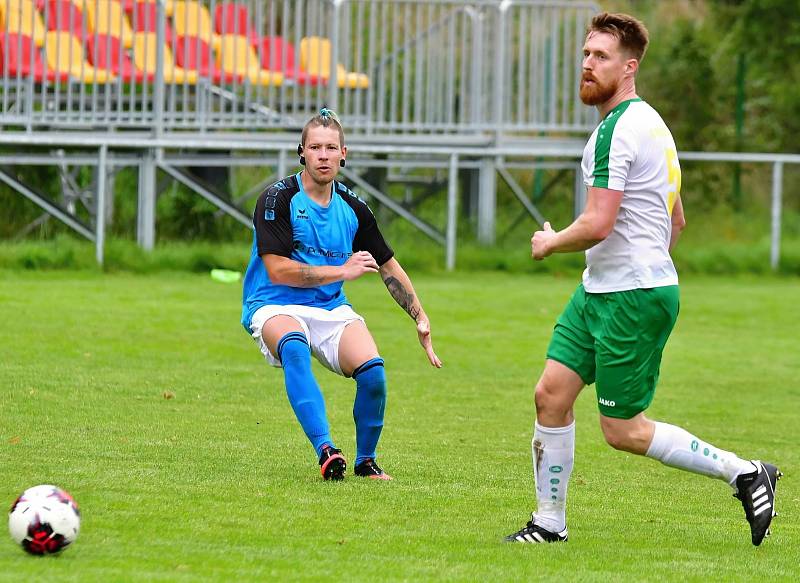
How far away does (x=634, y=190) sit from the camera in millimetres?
6035

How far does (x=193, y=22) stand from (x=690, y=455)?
14.6m

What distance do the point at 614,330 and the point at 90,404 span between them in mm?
4565

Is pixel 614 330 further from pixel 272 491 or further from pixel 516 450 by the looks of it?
pixel 516 450

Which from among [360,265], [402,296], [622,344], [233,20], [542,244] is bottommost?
[402,296]

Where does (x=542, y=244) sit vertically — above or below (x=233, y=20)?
below

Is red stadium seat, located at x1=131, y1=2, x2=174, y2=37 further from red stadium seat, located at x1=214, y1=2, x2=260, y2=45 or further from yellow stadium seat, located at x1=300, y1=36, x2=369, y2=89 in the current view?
yellow stadium seat, located at x1=300, y1=36, x2=369, y2=89

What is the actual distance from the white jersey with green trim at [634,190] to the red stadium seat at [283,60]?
1323 cm

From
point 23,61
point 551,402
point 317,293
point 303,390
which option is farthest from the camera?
point 23,61

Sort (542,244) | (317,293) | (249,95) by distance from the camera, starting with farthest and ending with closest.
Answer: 1. (249,95)
2. (317,293)
3. (542,244)

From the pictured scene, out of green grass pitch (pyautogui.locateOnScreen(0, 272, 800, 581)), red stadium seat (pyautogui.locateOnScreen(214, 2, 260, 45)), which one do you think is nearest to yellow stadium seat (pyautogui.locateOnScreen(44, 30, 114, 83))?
red stadium seat (pyautogui.locateOnScreen(214, 2, 260, 45))

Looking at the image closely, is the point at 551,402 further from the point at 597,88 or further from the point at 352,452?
the point at 352,452

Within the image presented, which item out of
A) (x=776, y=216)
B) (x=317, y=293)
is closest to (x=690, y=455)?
(x=317, y=293)

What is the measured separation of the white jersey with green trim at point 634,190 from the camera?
234 inches

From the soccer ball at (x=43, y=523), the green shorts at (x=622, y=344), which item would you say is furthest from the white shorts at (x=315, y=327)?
the soccer ball at (x=43, y=523)
